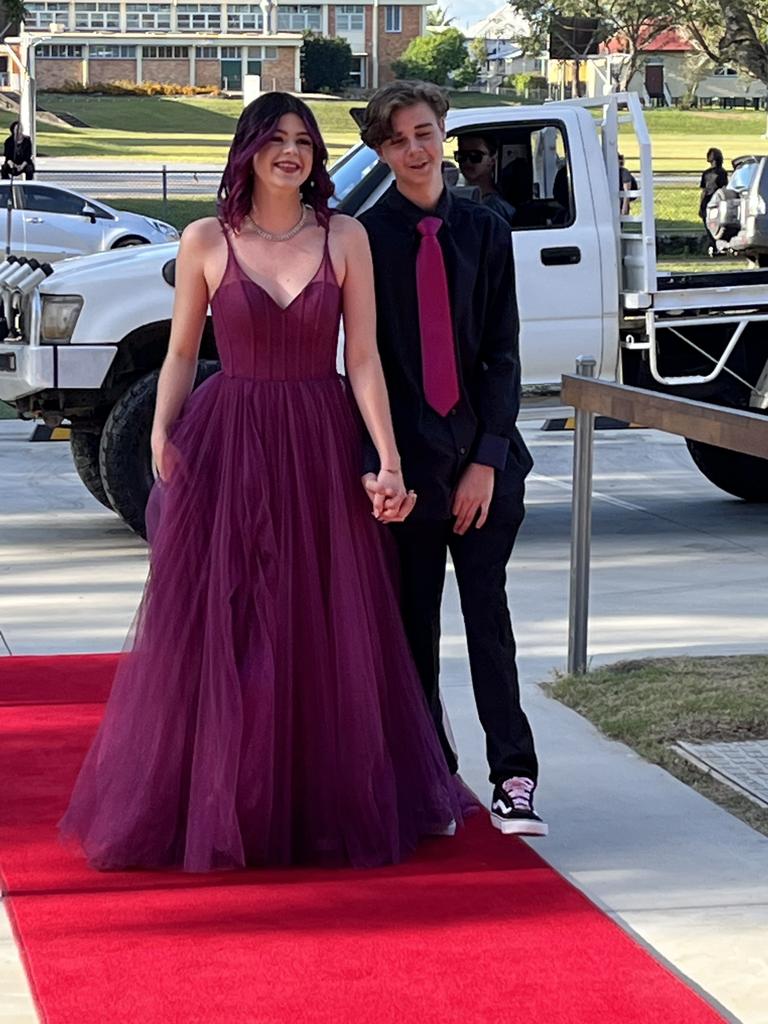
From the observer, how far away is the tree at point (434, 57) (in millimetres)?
109125

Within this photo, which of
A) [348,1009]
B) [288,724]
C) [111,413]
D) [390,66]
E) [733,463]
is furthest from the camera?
[390,66]

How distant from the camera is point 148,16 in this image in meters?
120

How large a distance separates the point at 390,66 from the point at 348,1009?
118 meters

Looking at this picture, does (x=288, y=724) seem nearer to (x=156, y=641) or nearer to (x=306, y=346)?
(x=156, y=641)

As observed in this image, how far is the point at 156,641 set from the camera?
4645mm

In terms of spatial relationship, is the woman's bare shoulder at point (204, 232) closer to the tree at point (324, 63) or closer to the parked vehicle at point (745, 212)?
the parked vehicle at point (745, 212)

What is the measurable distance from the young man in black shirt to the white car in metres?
22.1

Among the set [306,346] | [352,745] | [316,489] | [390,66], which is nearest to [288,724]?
[352,745]

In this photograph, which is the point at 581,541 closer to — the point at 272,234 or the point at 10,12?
the point at 272,234

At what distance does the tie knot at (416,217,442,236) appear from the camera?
4691 mm

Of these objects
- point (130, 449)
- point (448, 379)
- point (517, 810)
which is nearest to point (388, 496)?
point (448, 379)

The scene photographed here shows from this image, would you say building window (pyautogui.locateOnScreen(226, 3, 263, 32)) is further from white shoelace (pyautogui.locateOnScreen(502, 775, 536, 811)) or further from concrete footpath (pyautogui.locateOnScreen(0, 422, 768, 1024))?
white shoelace (pyautogui.locateOnScreen(502, 775, 536, 811))

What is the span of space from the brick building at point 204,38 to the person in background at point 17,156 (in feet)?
173

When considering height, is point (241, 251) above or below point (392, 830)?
above
